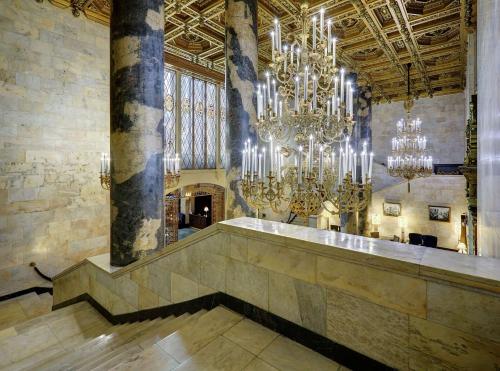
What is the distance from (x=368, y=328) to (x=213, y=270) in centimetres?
134

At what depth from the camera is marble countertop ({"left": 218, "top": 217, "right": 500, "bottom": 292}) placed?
1289 millimetres

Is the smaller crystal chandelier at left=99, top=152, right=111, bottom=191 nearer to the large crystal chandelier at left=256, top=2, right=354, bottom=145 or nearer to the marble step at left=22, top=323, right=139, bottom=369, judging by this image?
the marble step at left=22, top=323, right=139, bottom=369

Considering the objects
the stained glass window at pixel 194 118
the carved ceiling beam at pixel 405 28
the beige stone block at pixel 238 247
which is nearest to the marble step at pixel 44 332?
the beige stone block at pixel 238 247

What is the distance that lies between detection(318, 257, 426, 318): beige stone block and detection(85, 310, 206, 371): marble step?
4.11 ft

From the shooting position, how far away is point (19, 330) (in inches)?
129

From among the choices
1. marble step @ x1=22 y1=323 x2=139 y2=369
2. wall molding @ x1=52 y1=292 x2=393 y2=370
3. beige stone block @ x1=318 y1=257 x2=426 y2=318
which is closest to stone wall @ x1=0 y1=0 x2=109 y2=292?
marble step @ x1=22 y1=323 x2=139 y2=369

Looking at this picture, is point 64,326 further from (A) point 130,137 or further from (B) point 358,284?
(B) point 358,284

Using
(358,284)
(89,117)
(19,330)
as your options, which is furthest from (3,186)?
(358,284)

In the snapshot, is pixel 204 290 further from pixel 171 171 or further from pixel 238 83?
pixel 171 171

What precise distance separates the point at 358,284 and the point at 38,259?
6.69m

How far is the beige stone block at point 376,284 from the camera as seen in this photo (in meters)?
1.43

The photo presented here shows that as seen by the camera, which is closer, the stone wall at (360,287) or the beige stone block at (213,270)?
the stone wall at (360,287)

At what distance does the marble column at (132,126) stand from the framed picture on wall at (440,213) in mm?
13997

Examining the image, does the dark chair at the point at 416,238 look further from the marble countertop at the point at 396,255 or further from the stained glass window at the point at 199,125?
the marble countertop at the point at 396,255
